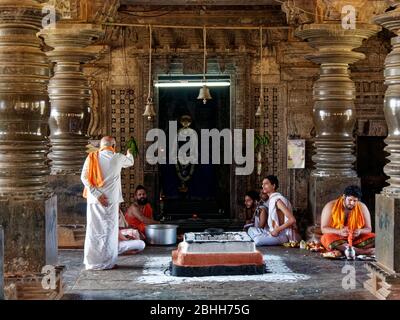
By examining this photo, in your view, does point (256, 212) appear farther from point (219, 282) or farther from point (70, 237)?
point (219, 282)

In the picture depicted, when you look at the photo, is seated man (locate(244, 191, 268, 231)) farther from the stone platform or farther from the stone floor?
the stone platform

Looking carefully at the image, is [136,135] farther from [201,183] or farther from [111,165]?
[111,165]

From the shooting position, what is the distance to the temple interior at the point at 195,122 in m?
7.35

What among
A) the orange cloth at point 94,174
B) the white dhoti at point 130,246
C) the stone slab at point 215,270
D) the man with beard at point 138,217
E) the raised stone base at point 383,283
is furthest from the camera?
the man with beard at point 138,217

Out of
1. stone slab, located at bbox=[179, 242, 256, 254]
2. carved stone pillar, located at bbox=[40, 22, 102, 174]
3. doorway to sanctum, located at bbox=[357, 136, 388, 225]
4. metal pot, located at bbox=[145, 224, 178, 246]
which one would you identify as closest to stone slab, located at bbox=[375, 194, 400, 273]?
stone slab, located at bbox=[179, 242, 256, 254]

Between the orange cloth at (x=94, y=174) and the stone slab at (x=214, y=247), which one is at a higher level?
the orange cloth at (x=94, y=174)

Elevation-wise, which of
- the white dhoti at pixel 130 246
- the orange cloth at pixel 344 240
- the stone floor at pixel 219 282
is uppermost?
the orange cloth at pixel 344 240

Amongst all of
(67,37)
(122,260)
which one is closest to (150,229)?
(122,260)

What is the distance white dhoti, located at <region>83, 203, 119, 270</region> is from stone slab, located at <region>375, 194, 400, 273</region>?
333 cm

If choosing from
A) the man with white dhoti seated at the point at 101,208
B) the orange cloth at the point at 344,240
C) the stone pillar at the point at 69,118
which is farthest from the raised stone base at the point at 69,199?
the orange cloth at the point at 344,240

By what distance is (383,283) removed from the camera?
7266 mm

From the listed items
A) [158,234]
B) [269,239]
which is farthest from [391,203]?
[158,234]

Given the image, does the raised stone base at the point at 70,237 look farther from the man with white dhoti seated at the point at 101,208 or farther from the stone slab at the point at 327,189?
the stone slab at the point at 327,189

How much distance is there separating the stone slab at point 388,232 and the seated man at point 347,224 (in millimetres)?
2451
